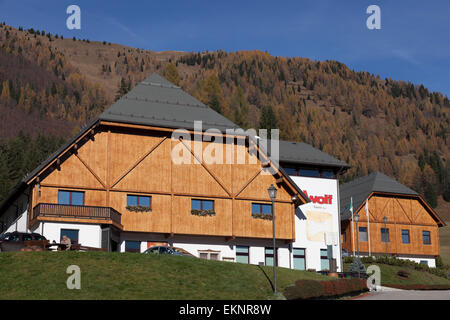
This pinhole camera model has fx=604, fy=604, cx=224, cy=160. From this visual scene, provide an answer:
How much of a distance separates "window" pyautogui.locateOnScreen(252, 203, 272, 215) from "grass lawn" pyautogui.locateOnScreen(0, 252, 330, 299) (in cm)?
1407

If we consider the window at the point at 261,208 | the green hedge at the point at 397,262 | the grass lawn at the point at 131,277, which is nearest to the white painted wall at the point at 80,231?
the grass lawn at the point at 131,277

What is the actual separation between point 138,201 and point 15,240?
11268 mm

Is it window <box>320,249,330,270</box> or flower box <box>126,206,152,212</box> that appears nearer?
flower box <box>126,206,152,212</box>

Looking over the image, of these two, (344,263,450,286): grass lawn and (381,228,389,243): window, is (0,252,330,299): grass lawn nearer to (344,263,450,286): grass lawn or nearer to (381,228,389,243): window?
(344,263,450,286): grass lawn

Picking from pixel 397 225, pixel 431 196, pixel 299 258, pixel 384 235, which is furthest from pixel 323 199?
pixel 431 196

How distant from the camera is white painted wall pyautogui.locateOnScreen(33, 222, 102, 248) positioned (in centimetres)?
4331

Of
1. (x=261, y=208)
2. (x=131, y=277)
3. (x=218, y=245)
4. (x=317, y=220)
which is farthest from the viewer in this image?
(x=317, y=220)

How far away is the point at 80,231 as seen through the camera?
43.9 metres

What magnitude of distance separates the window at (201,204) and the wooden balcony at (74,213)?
7122mm

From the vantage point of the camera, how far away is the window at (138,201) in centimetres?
4673

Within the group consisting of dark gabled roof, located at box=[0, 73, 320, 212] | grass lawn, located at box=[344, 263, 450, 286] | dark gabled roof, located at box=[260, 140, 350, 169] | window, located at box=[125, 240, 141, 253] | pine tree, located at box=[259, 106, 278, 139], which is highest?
pine tree, located at box=[259, 106, 278, 139]

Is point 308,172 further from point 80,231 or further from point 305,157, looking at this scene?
point 80,231

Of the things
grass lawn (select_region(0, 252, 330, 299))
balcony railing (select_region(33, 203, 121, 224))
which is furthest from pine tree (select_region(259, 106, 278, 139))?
grass lawn (select_region(0, 252, 330, 299))
